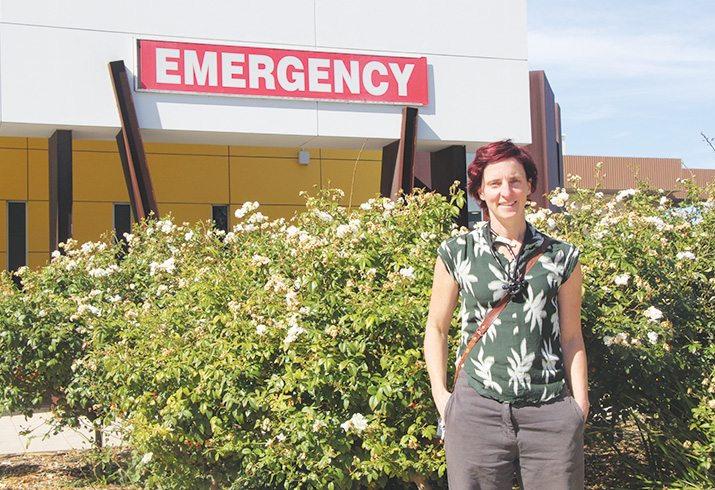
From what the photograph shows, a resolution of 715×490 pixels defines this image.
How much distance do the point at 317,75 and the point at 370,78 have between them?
0.79 metres

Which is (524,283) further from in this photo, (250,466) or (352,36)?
(352,36)

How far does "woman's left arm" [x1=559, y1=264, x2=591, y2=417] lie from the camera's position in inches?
106

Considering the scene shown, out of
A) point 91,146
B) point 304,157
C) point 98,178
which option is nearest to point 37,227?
point 98,178

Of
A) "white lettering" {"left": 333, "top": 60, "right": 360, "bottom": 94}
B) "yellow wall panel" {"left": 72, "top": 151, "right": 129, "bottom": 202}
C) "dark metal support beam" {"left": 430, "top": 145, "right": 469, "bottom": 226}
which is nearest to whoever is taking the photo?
"white lettering" {"left": 333, "top": 60, "right": 360, "bottom": 94}

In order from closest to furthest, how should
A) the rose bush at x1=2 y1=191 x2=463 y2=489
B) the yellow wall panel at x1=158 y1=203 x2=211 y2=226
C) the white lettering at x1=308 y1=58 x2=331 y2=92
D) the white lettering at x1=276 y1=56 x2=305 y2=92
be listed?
the rose bush at x1=2 y1=191 x2=463 y2=489 < the white lettering at x1=276 y1=56 x2=305 y2=92 < the white lettering at x1=308 y1=58 x2=331 y2=92 < the yellow wall panel at x1=158 y1=203 x2=211 y2=226

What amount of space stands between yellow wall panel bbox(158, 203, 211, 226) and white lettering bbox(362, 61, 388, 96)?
15.7 ft

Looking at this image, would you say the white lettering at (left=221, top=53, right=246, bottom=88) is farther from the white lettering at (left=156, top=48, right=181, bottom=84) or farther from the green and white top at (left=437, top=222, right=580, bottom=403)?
the green and white top at (left=437, top=222, right=580, bottom=403)

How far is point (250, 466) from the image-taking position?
3.70 m

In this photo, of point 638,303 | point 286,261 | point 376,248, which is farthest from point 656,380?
point 286,261

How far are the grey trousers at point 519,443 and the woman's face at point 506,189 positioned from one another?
0.69 m

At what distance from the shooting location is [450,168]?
11.2 meters

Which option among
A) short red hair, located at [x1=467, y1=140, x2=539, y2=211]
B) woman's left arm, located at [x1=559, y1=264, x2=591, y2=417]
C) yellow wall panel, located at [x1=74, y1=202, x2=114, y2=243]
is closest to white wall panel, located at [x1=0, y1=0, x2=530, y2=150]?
yellow wall panel, located at [x1=74, y1=202, x2=114, y2=243]

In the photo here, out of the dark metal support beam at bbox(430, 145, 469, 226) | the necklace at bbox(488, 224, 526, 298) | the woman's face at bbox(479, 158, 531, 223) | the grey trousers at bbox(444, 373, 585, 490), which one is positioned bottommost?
the grey trousers at bbox(444, 373, 585, 490)

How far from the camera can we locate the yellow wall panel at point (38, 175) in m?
12.9
